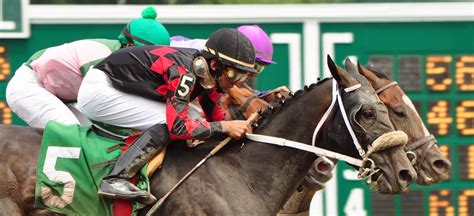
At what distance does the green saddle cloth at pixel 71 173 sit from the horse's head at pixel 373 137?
1119 millimetres

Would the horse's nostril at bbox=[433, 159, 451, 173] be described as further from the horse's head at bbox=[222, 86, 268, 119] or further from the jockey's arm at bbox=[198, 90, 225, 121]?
the jockey's arm at bbox=[198, 90, 225, 121]

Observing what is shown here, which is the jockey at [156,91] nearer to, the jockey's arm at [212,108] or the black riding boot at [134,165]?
the black riding boot at [134,165]

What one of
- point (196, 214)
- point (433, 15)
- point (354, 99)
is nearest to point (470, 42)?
point (433, 15)

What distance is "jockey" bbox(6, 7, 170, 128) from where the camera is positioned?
6.49 metres

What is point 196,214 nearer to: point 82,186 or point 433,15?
point 82,186

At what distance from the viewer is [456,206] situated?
858 centimetres

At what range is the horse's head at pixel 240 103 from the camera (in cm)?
709

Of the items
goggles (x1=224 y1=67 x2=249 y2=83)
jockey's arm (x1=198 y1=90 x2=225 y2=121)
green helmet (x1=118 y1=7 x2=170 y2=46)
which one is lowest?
jockey's arm (x1=198 y1=90 x2=225 y2=121)

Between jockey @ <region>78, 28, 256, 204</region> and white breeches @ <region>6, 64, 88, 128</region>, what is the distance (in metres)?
0.46

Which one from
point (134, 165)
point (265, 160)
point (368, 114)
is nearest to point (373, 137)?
point (368, 114)

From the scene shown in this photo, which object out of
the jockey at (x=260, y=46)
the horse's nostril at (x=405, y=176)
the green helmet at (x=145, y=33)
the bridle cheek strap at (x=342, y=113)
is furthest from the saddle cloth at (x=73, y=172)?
the jockey at (x=260, y=46)

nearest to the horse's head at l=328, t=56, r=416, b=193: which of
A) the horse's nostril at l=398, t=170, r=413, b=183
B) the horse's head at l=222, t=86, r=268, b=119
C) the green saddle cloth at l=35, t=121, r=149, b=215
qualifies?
the horse's nostril at l=398, t=170, r=413, b=183

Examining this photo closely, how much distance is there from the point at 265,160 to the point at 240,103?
4.17ft

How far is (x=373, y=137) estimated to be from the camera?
5.80m
